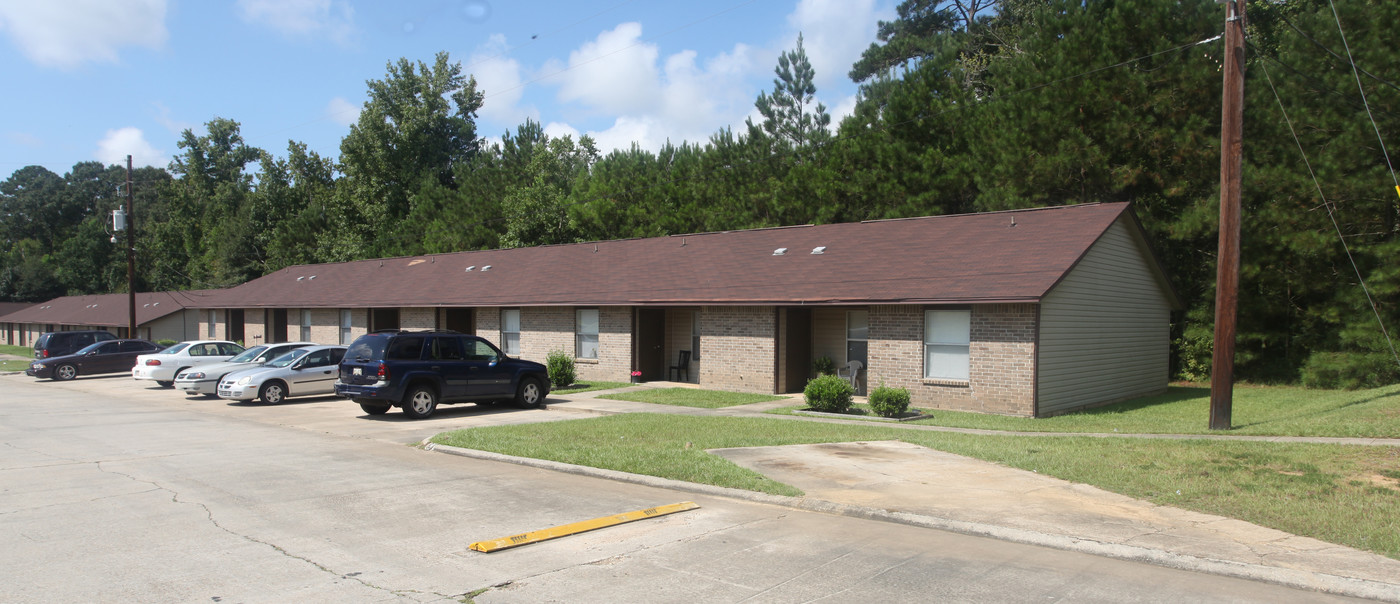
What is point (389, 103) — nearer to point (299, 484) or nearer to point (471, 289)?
point (471, 289)

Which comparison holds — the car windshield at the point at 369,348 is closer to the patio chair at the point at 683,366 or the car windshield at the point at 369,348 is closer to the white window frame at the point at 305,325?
the patio chair at the point at 683,366

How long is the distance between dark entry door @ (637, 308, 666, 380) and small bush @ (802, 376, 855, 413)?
849cm

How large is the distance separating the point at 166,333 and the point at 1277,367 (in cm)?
5463

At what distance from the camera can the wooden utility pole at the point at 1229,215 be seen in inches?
587

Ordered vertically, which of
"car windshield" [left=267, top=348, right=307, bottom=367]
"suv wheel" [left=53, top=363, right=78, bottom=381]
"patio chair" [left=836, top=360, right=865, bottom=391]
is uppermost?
"car windshield" [left=267, top=348, right=307, bottom=367]

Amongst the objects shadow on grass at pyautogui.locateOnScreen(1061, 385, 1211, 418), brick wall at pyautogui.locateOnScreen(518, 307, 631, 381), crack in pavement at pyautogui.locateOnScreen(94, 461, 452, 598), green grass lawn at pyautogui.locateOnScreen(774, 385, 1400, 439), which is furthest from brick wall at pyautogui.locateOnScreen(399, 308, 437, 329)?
shadow on grass at pyautogui.locateOnScreen(1061, 385, 1211, 418)

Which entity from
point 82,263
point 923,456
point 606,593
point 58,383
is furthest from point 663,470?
point 82,263

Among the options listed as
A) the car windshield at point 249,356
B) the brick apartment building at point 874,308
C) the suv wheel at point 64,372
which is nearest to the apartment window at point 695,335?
the brick apartment building at point 874,308

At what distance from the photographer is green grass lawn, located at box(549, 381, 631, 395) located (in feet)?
78.4

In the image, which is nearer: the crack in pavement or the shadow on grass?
the crack in pavement

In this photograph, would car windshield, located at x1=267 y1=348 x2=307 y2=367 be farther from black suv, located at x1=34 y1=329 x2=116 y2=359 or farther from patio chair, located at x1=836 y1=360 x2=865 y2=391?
black suv, located at x1=34 y1=329 x2=116 y2=359

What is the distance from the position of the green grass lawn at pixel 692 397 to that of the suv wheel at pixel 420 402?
189 inches

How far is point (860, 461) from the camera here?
38.9 ft

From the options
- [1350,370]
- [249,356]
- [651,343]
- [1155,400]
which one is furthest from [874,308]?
[249,356]
